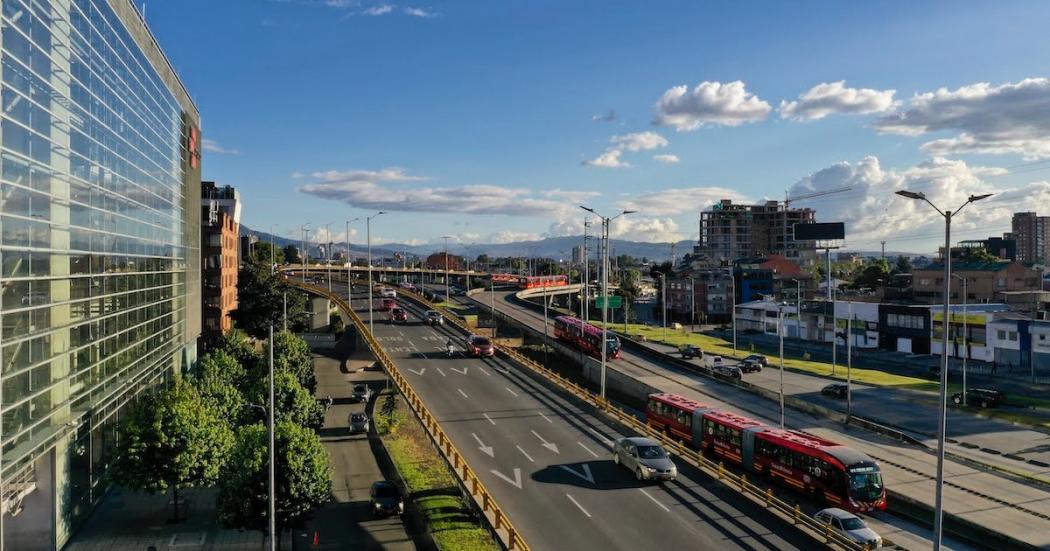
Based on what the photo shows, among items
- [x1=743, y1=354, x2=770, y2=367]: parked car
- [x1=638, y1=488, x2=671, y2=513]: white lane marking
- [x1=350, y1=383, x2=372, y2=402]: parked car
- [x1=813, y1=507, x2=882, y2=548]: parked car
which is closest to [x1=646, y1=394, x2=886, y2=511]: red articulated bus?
[x1=813, y1=507, x2=882, y2=548]: parked car

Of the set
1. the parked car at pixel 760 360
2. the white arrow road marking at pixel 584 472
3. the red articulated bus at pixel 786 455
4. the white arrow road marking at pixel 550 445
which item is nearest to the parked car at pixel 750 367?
the parked car at pixel 760 360

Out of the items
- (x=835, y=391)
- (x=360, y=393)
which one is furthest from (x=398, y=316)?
(x=835, y=391)

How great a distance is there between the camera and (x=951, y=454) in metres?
46.0

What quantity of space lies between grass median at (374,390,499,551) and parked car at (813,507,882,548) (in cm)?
1336

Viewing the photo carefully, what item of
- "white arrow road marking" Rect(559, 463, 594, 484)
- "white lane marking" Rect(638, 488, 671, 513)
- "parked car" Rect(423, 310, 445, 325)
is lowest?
"white lane marking" Rect(638, 488, 671, 513)

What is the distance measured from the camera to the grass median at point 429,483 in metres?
28.3

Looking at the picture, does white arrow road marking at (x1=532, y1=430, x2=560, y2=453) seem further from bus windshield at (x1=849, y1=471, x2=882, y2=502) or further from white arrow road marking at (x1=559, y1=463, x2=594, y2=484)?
bus windshield at (x1=849, y1=471, x2=882, y2=502)

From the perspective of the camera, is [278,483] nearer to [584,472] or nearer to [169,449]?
[169,449]

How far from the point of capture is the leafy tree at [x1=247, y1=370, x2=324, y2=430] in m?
44.3

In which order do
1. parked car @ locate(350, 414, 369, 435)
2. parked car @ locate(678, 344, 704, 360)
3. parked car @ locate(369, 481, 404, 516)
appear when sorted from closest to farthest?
parked car @ locate(369, 481, 404, 516), parked car @ locate(350, 414, 369, 435), parked car @ locate(678, 344, 704, 360)

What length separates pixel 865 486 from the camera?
105 feet

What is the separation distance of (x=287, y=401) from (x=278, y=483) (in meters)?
16.4

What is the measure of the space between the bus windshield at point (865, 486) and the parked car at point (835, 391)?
105ft

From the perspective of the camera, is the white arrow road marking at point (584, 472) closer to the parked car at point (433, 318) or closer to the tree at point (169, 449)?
the tree at point (169, 449)
